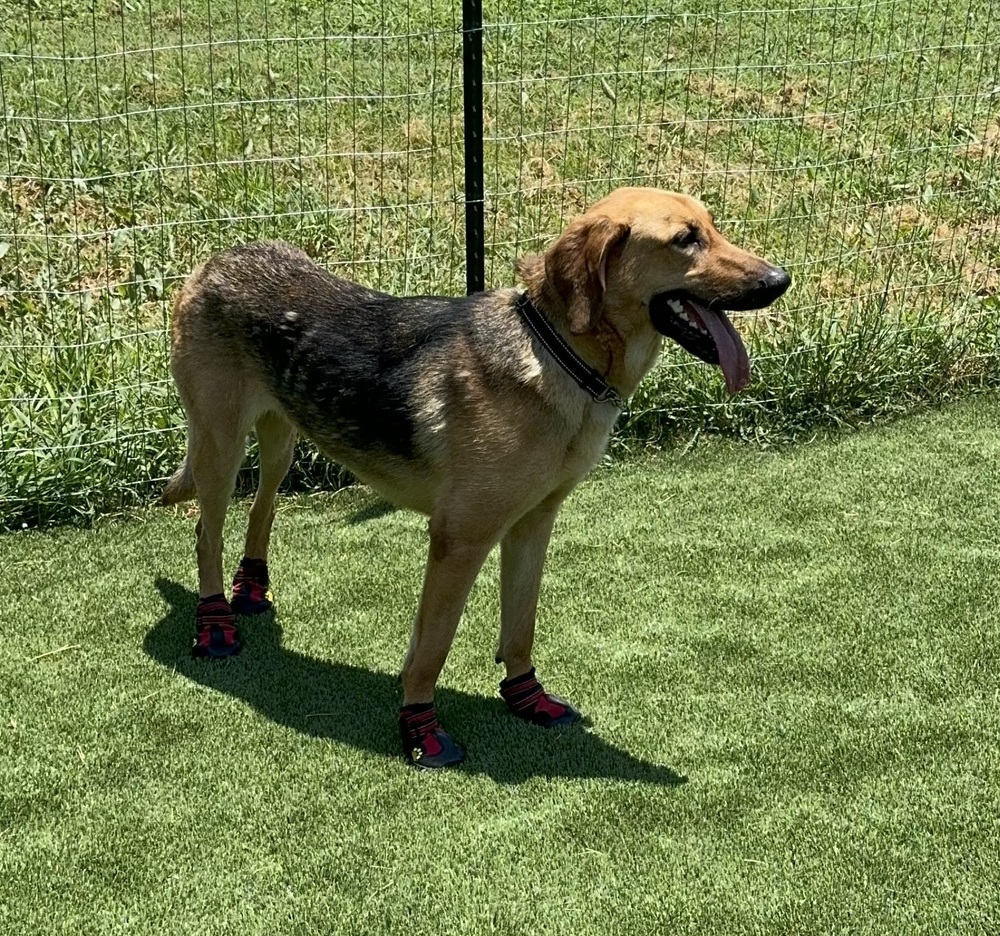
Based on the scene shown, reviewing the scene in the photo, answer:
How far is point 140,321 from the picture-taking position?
23.4 ft

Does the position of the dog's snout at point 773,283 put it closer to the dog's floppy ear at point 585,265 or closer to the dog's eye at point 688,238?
the dog's eye at point 688,238

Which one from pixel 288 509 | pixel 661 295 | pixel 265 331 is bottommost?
pixel 288 509

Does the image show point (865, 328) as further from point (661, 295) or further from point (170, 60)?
point (170, 60)

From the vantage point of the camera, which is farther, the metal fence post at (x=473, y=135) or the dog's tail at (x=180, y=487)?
the metal fence post at (x=473, y=135)

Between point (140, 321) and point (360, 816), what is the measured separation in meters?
3.98

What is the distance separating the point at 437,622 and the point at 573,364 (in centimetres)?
94

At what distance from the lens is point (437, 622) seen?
4.21 metres

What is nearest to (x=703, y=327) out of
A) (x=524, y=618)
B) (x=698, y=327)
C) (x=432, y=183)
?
(x=698, y=327)

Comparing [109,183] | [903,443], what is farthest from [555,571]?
[109,183]

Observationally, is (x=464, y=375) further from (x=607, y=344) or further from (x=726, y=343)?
(x=726, y=343)

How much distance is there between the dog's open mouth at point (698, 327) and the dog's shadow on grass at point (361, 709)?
1327 millimetres

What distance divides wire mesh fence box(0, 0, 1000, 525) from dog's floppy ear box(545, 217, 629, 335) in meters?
2.71

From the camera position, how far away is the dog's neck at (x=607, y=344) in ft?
13.3

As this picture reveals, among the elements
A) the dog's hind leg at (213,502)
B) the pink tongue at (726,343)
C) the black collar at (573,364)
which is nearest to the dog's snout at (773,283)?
the pink tongue at (726,343)
